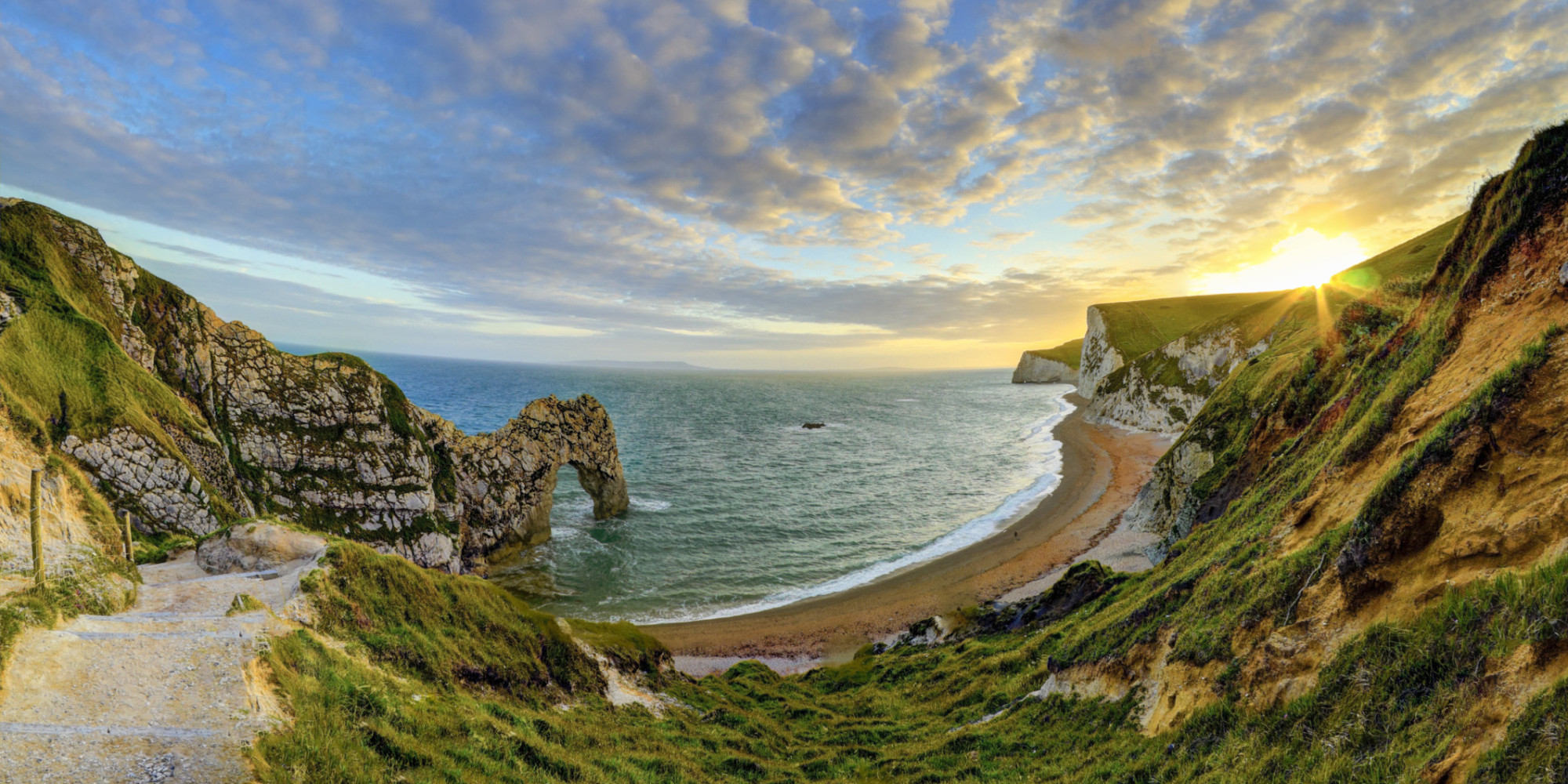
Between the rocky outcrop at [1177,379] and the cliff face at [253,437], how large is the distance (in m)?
87.3

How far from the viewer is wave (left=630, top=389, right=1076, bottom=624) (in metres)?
35.7

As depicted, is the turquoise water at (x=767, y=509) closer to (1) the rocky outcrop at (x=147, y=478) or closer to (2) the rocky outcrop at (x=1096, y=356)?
(1) the rocky outcrop at (x=147, y=478)

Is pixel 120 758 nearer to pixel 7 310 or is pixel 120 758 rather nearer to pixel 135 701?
pixel 135 701

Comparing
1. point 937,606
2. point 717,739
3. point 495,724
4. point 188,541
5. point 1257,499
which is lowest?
point 937,606

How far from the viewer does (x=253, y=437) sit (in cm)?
3231

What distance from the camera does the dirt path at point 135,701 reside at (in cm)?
691

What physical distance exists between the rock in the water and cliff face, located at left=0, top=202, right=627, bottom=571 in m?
10.5

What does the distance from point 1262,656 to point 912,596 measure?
28882 millimetres

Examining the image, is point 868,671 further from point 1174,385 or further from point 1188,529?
point 1174,385

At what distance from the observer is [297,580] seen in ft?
42.7

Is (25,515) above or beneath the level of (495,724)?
above

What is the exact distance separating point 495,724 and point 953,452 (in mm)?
78832

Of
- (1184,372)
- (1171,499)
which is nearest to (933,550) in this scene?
(1171,499)

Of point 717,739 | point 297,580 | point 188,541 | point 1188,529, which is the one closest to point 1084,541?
point 1188,529
